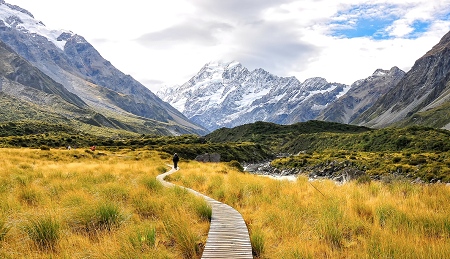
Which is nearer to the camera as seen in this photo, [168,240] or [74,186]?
[168,240]

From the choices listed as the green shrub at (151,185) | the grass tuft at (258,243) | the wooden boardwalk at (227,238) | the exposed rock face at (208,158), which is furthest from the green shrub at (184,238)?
the exposed rock face at (208,158)

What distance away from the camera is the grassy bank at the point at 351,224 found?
6496 mm

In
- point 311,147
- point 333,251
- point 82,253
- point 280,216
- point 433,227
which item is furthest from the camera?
point 311,147

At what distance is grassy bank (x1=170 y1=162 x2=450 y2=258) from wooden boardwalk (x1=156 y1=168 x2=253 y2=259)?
1.12 feet

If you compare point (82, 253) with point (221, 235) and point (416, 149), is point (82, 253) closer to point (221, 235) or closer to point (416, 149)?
point (221, 235)

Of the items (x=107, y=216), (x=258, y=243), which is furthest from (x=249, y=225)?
(x=107, y=216)

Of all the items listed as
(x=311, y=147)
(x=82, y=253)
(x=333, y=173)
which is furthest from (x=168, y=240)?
(x=311, y=147)

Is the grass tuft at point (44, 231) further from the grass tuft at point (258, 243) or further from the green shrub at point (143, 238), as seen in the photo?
the grass tuft at point (258, 243)

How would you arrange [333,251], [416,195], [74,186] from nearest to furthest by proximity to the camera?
[333,251] < [416,195] < [74,186]

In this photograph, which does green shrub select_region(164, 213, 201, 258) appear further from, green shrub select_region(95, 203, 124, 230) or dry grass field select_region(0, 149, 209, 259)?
green shrub select_region(95, 203, 124, 230)

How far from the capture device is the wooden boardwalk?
6902mm

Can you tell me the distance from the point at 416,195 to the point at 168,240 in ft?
26.9

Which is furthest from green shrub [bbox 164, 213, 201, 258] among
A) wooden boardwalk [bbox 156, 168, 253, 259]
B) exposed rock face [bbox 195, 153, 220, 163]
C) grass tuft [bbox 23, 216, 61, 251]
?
exposed rock face [bbox 195, 153, 220, 163]

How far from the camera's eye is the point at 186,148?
86000 millimetres
